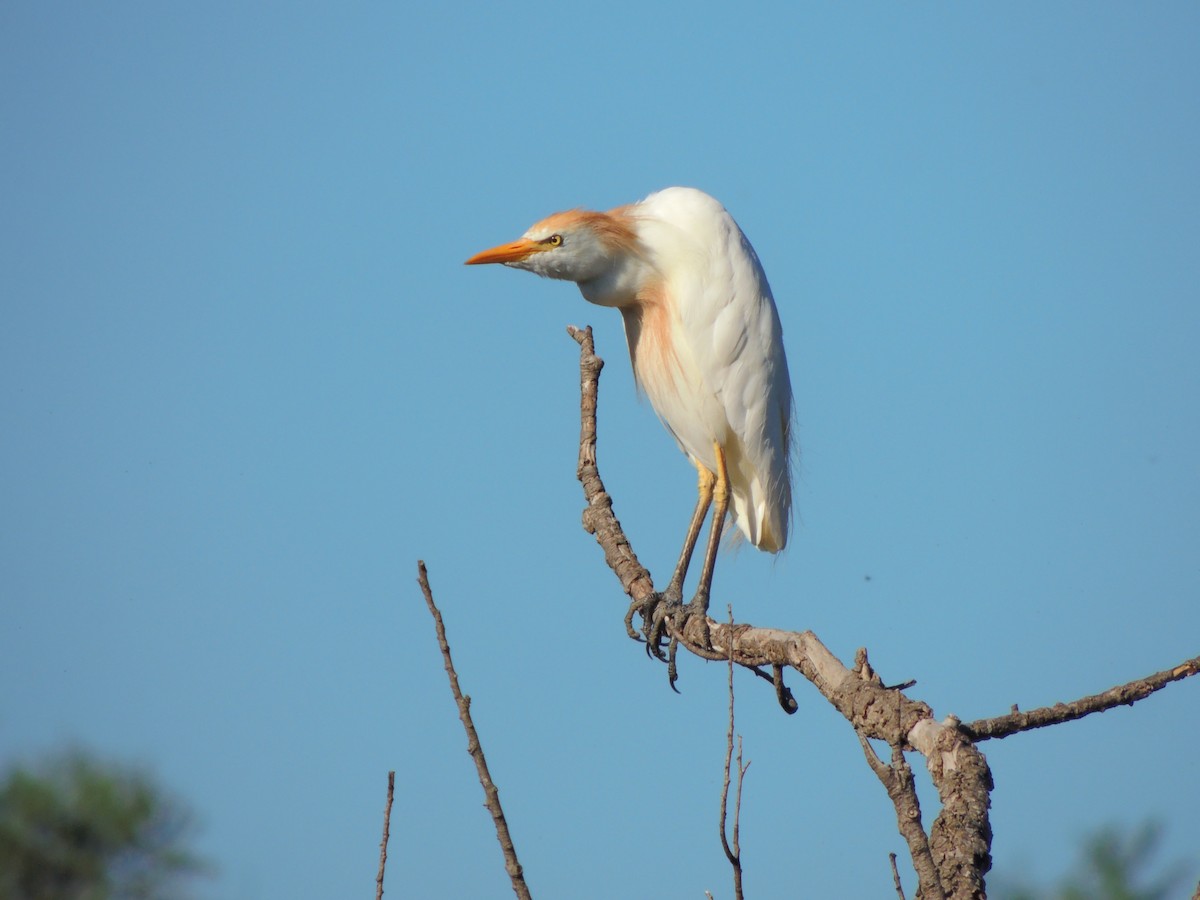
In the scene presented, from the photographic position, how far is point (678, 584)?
5266 mm

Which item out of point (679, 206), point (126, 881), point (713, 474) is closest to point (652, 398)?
point (713, 474)

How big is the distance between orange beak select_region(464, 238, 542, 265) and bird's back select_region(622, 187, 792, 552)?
53 centimetres

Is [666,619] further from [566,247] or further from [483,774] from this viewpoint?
[483,774]

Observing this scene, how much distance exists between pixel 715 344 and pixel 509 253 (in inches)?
38.1

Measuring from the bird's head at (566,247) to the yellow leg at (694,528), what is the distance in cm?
109

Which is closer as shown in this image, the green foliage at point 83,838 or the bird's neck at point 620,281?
the bird's neck at point 620,281

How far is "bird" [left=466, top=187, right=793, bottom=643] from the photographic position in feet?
17.7

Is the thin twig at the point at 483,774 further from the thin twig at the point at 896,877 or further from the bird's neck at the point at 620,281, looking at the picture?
the bird's neck at the point at 620,281

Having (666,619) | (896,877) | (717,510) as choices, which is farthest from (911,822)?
(717,510)

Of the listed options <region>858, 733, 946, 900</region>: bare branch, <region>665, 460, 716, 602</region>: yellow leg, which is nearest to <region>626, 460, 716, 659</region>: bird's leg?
<region>665, 460, 716, 602</region>: yellow leg

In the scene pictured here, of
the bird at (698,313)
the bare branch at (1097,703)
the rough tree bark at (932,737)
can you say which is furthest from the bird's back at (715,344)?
the bare branch at (1097,703)

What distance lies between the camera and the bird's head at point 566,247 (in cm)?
532

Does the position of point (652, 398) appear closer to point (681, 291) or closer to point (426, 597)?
point (681, 291)

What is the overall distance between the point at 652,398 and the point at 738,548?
93cm
